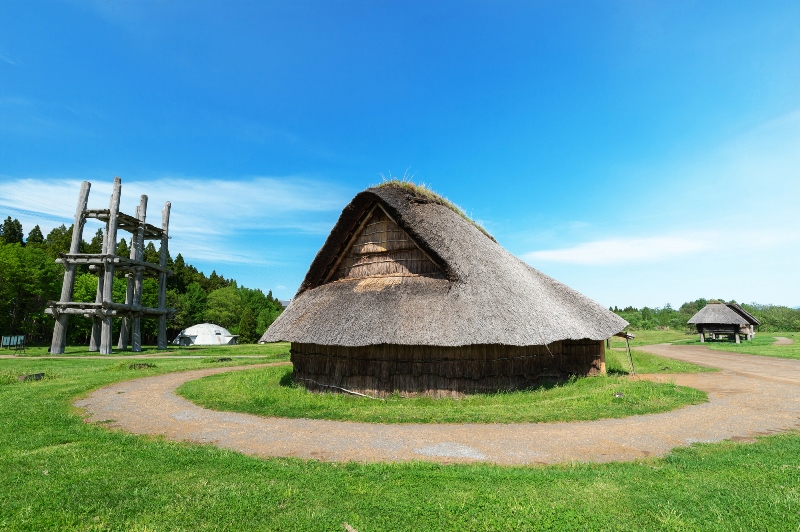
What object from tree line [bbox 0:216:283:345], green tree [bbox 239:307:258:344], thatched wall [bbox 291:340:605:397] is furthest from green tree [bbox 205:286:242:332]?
thatched wall [bbox 291:340:605:397]

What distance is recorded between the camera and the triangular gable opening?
17.6 metres

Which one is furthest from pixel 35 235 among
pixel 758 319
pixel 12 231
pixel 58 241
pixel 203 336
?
pixel 758 319

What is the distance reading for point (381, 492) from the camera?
6.08 metres

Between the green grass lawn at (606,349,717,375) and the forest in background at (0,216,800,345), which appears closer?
the green grass lawn at (606,349,717,375)

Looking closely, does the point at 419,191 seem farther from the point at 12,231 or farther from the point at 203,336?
the point at 12,231

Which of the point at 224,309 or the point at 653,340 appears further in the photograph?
the point at 224,309

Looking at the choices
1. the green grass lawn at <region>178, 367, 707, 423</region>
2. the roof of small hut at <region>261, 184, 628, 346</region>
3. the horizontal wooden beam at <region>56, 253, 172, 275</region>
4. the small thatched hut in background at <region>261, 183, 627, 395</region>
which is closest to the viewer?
the green grass lawn at <region>178, 367, 707, 423</region>

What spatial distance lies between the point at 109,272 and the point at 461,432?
41.5 meters

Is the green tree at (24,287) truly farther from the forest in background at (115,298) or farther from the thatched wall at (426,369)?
the thatched wall at (426,369)

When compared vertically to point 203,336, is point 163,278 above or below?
above

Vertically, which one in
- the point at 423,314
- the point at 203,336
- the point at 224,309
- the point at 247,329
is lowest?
the point at 203,336

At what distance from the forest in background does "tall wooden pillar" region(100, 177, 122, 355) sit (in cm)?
1954

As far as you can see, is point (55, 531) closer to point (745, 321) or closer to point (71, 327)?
point (745, 321)

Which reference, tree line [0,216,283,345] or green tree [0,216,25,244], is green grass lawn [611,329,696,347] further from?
green tree [0,216,25,244]
